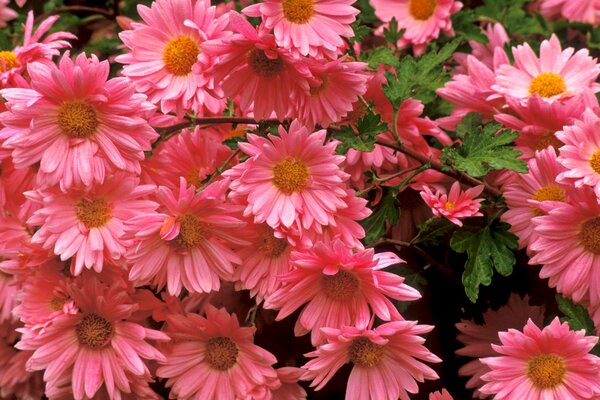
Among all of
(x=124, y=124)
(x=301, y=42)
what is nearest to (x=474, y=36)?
(x=301, y=42)

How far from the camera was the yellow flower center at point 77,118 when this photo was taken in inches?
36.3

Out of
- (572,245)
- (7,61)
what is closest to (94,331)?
(7,61)

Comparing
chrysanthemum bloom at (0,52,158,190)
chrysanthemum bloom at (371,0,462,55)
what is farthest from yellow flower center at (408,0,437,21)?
chrysanthemum bloom at (0,52,158,190)

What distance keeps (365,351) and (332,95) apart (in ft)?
0.95

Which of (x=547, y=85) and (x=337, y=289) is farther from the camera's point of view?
(x=547, y=85)

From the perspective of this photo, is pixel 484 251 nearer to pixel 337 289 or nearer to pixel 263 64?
pixel 337 289

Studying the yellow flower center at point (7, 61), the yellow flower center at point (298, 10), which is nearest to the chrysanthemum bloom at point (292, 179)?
the yellow flower center at point (298, 10)

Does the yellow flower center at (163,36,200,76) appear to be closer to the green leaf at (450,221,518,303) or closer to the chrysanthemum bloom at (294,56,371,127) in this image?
the chrysanthemum bloom at (294,56,371,127)

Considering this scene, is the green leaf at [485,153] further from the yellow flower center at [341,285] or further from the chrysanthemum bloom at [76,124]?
the chrysanthemum bloom at [76,124]

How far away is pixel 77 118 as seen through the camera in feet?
3.02

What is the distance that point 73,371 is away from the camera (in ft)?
3.28

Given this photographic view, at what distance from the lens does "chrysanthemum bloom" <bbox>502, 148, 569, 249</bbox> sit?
0.99 metres

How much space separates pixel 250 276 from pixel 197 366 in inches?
5.9

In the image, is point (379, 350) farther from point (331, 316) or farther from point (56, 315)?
point (56, 315)
